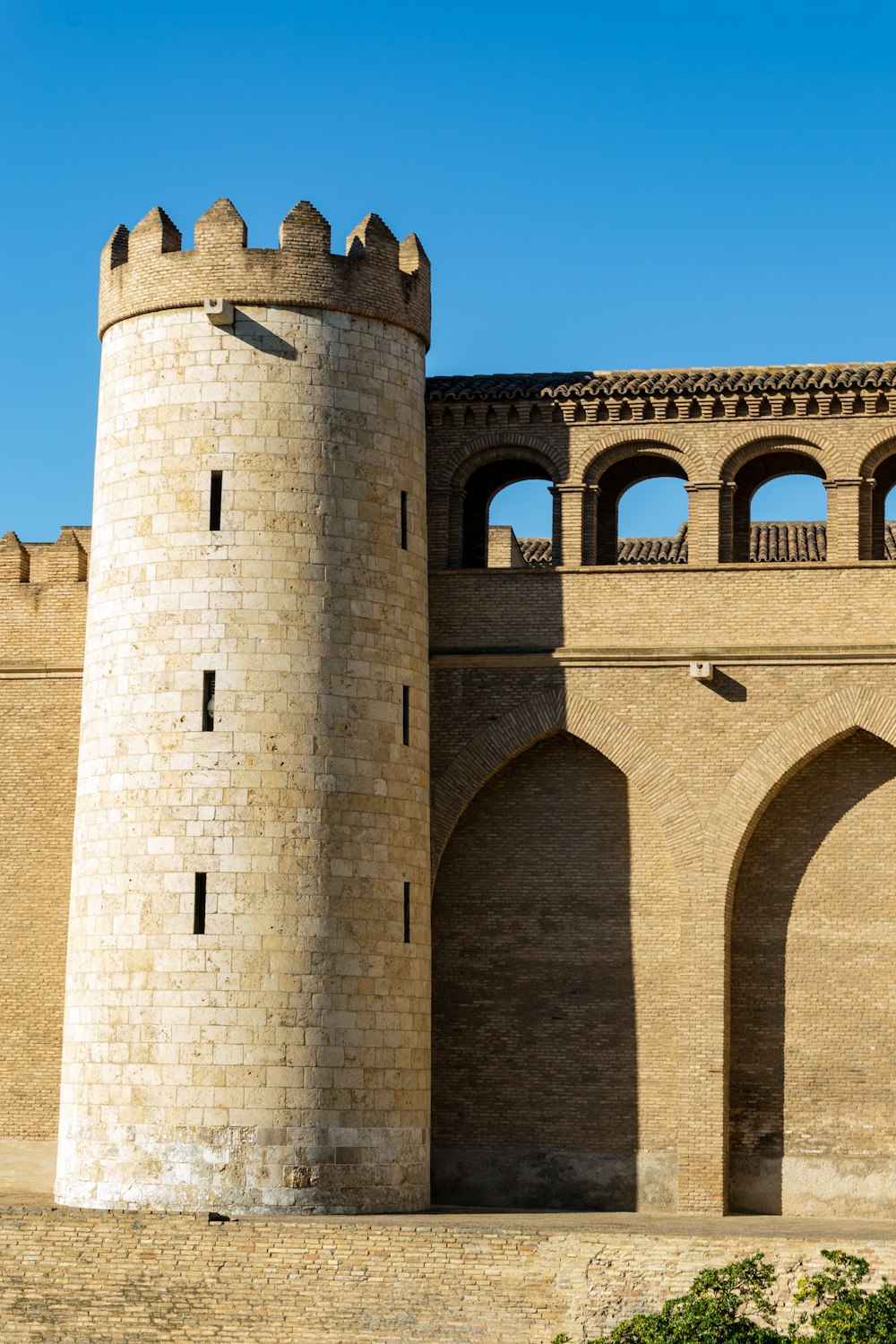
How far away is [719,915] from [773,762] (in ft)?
5.86

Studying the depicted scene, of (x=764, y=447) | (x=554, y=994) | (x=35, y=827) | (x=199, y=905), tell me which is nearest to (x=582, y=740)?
(x=554, y=994)

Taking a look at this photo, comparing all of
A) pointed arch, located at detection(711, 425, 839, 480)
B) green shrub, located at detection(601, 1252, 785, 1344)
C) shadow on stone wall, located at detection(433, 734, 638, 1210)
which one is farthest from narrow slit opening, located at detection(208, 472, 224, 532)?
green shrub, located at detection(601, 1252, 785, 1344)

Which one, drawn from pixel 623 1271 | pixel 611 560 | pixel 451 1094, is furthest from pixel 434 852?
pixel 623 1271

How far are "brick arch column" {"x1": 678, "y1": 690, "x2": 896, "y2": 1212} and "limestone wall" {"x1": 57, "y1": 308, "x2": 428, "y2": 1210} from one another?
2926 millimetres

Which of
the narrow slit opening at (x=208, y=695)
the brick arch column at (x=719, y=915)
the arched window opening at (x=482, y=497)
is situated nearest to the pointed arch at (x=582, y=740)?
the brick arch column at (x=719, y=915)

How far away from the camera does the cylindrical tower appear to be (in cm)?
2055

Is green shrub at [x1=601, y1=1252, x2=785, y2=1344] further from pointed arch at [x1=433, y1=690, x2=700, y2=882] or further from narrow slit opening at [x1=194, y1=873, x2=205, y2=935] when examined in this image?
pointed arch at [x1=433, y1=690, x2=700, y2=882]

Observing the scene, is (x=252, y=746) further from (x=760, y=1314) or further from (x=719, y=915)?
(x=760, y=1314)

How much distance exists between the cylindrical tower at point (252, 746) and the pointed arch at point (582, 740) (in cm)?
102

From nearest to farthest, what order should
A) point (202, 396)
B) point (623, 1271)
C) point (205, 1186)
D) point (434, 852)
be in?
point (623, 1271) < point (205, 1186) < point (202, 396) < point (434, 852)

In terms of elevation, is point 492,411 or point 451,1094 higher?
point 492,411

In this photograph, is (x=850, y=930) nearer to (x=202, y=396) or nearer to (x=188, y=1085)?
(x=188, y=1085)

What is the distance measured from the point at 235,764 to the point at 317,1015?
2660 millimetres

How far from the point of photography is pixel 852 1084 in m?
22.4
